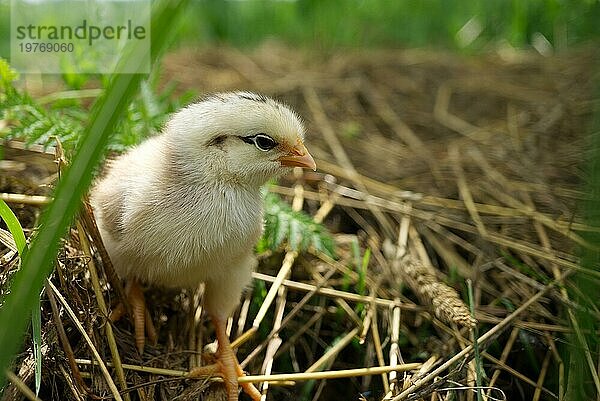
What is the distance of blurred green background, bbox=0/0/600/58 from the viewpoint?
603 cm

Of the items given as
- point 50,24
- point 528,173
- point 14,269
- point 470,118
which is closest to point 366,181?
point 528,173

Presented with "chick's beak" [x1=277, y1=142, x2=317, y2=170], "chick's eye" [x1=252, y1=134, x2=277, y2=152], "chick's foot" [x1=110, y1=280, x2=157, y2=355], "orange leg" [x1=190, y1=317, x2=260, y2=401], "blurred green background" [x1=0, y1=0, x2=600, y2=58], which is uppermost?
"blurred green background" [x1=0, y1=0, x2=600, y2=58]

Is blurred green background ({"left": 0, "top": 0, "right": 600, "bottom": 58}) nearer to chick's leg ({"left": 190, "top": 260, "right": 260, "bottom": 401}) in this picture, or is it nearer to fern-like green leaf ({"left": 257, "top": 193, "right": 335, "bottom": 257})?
fern-like green leaf ({"left": 257, "top": 193, "right": 335, "bottom": 257})

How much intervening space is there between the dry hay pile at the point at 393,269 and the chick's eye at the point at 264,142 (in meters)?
0.75

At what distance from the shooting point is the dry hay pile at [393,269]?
2.38 m

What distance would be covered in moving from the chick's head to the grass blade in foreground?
1.11 metres

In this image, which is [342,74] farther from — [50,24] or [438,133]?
[50,24]

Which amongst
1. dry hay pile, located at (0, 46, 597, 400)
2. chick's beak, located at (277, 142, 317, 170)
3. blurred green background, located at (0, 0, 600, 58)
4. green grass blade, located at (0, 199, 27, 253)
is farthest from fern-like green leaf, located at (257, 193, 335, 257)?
blurred green background, located at (0, 0, 600, 58)

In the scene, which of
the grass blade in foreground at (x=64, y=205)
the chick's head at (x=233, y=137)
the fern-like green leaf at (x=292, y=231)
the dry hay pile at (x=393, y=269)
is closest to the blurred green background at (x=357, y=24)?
the dry hay pile at (x=393, y=269)

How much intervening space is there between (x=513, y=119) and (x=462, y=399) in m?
2.75

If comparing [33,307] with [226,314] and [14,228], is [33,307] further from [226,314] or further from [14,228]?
[226,314]

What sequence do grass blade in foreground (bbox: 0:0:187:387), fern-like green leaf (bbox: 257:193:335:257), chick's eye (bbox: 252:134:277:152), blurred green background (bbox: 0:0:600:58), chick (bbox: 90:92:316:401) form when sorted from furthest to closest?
blurred green background (bbox: 0:0:600:58) → fern-like green leaf (bbox: 257:193:335:257) → chick's eye (bbox: 252:134:277:152) → chick (bbox: 90:92:316:401) → grass blade in foreground (bbox: 0:0:187:387)

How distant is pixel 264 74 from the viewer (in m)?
5.14

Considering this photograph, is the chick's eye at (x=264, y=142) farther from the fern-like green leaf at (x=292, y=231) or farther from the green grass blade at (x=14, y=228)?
the green grass blade at (x=14, y=228)
